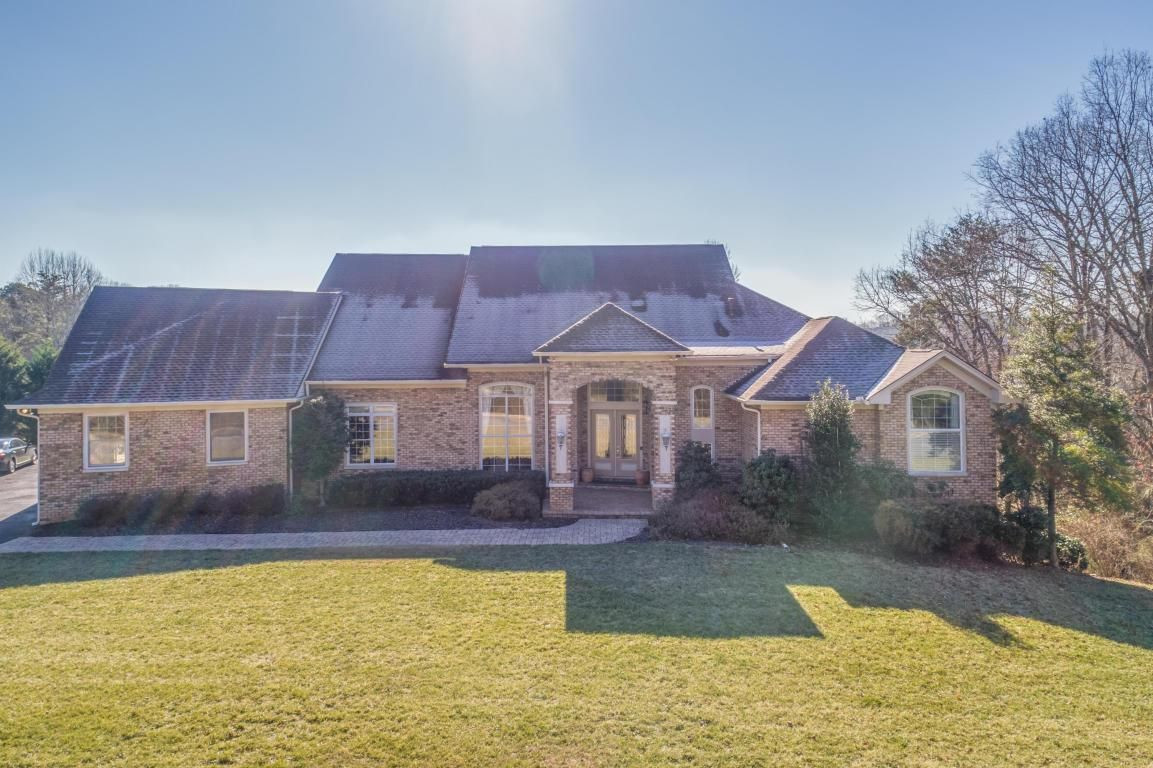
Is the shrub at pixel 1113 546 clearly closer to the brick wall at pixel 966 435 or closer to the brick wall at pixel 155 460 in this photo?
the brick wall at pixel 966 435

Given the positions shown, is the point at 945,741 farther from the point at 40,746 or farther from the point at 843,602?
the point at 40,746

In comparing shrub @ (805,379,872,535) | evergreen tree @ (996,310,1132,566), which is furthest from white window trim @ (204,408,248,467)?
evergreen tree @ (996,310,1132,566)

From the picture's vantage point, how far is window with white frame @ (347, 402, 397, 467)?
56.6ft

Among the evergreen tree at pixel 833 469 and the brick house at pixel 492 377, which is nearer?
the evergreen tree at pixel 833 469

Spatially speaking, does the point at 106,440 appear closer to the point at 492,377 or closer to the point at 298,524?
the point at 298,524

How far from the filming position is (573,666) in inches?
256

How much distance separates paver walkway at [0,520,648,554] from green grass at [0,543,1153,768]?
71.4 inches

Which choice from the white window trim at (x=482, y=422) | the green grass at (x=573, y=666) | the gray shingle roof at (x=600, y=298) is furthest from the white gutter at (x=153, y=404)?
the green grass at (x=573, y=666)

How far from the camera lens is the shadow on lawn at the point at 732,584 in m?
7.90

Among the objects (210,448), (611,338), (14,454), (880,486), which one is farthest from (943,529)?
(14,454)

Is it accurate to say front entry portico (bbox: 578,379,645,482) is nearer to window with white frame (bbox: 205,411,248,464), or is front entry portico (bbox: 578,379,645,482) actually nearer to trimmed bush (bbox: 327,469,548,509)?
trimmed bush (bbox: 327,469,548,509)

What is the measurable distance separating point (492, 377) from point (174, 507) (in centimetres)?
912

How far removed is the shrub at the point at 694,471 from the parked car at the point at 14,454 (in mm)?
28287

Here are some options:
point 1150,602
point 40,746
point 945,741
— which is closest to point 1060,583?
point 1150,602
